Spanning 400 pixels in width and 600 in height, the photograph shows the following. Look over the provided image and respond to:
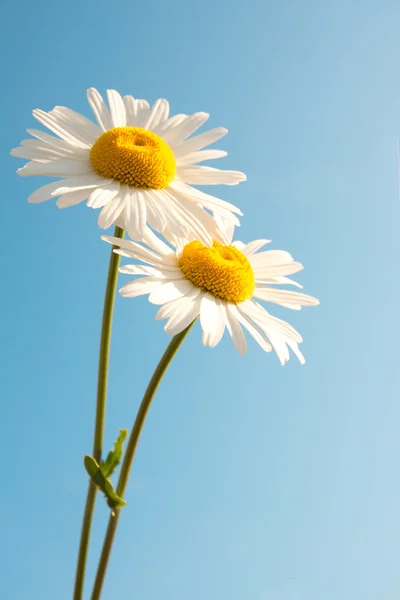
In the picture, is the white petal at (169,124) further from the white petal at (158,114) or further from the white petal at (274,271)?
the white petal at (274,271)

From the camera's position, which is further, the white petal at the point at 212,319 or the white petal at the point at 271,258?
the white petal at the point at 271,258

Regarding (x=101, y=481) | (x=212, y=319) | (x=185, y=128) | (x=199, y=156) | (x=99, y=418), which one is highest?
(x=185, y=128)

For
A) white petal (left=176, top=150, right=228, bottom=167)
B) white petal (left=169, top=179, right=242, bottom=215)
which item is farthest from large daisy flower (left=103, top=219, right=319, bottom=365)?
white petal (left=176, top=150, right=228, bottom=167)

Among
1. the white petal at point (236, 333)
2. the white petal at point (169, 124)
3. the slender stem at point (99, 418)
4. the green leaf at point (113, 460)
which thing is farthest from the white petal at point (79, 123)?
the green leaf at point (113, 460)

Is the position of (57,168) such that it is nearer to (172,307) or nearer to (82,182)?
(82,182)

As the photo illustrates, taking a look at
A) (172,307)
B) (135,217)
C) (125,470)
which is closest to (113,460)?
(125,470)

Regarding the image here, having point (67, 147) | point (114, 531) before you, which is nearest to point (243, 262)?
point (67, 147)

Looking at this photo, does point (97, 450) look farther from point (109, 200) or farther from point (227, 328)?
point (109, 200)
